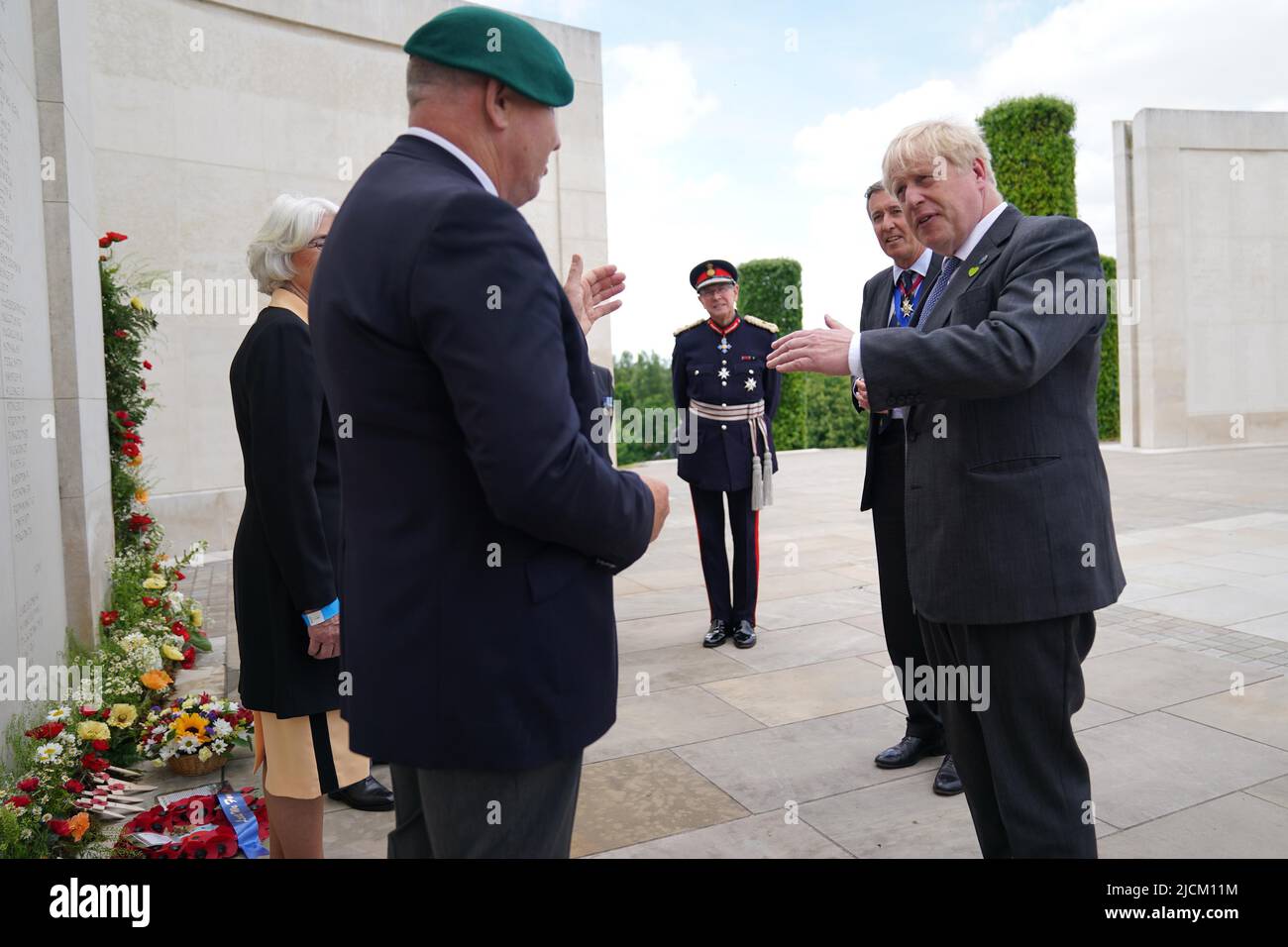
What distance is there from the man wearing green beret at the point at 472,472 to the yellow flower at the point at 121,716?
2.89 m

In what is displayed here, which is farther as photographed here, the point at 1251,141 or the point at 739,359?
the point at 1251,141

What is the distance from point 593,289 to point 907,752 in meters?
2.50

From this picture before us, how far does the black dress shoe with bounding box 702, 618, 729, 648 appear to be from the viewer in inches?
221

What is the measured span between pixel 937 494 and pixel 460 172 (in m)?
1.43

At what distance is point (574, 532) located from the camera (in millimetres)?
1458

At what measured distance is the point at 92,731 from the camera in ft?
12.0

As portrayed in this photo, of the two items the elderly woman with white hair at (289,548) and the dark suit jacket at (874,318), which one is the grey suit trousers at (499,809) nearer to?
the elderly woman with white hair at (289,548)

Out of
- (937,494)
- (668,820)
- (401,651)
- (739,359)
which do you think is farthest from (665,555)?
(401,651)

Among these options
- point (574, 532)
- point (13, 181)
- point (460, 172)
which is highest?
point (13, 181)

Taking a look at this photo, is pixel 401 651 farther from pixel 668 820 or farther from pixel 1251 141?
pixel 1251 141

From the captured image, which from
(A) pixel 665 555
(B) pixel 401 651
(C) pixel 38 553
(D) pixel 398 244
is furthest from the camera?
(A) pixel 665 555

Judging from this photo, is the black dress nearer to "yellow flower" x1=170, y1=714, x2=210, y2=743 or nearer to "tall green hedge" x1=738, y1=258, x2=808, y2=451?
"yellow flower" x1=170, y1=714, x2=210, y2=743

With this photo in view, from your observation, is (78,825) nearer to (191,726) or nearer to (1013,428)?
(191,726)

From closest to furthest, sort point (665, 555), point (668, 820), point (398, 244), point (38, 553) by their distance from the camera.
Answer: point (398, 244) < point (668, 820) < point (38, 553) < point (665, 555)
